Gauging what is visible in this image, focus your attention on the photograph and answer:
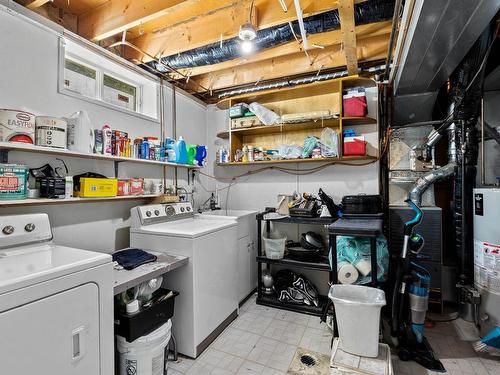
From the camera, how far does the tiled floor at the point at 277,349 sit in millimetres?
1820

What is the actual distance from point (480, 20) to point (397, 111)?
128 centimetres

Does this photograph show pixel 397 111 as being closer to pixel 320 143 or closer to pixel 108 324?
pixel 320 143

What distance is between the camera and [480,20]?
1.47 meters

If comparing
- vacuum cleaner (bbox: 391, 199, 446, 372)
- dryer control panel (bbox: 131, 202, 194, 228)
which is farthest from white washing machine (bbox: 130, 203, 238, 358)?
vacuum cleaner (bbox: 391, 199, 446, 372)

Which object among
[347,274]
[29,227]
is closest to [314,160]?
[347,274]

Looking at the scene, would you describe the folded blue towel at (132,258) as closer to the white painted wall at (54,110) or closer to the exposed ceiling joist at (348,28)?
the white painted wall at (54,110)

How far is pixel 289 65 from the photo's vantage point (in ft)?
9.57

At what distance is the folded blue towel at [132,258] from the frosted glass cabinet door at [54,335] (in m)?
0.45

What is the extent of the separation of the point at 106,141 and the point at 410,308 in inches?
105

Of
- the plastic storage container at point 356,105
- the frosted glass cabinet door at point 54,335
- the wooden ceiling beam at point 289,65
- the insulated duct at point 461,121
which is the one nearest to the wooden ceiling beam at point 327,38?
the wooden ceiling beam at point 289,65

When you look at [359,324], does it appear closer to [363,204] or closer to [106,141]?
[363,204]

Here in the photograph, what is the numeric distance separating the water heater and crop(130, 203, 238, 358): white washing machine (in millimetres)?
2139

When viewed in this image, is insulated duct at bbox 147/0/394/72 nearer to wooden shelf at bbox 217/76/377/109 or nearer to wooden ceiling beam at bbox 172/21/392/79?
wooden ceiling beam at bbox 172/21/392/79

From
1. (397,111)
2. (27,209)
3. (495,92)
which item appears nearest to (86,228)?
(27,209)
